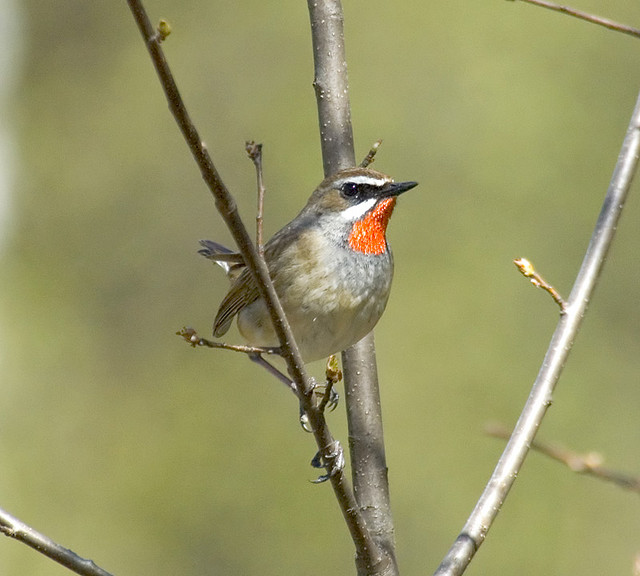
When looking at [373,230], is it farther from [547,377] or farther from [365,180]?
[547,377]

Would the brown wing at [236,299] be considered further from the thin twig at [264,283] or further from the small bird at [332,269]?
the thin twig at [264,283]

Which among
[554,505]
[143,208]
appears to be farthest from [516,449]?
[143,208]

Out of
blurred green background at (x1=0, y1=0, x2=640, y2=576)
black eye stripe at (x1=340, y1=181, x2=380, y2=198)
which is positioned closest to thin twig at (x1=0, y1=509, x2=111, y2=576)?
black eye stripe at (x1=340, y1=181, x2=380, y2=198)

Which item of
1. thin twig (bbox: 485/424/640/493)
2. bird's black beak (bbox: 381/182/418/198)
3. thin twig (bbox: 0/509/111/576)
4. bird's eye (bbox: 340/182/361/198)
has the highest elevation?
bird's black beak (bbox: 381/182/418/198)

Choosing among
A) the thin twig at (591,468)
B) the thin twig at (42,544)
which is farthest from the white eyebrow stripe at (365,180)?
the thin twig at (42,544)

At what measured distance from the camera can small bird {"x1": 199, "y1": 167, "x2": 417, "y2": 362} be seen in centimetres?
440

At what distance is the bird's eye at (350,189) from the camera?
15.1 feet

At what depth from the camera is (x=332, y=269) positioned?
4.52m

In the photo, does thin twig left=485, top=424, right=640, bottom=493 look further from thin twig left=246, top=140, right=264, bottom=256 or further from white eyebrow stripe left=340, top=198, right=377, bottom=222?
white eyebrow stripe left=340, top=198, right=377, bottom=222

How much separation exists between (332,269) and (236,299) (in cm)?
71

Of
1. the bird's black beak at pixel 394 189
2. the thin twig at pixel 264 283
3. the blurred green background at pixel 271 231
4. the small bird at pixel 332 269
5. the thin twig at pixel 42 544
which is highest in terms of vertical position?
the blurred green background at pixel 271 231

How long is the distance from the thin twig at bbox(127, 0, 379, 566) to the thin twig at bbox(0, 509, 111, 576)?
0.80 m

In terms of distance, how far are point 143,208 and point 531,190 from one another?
4.54 m

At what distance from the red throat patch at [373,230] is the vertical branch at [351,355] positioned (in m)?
0.29
